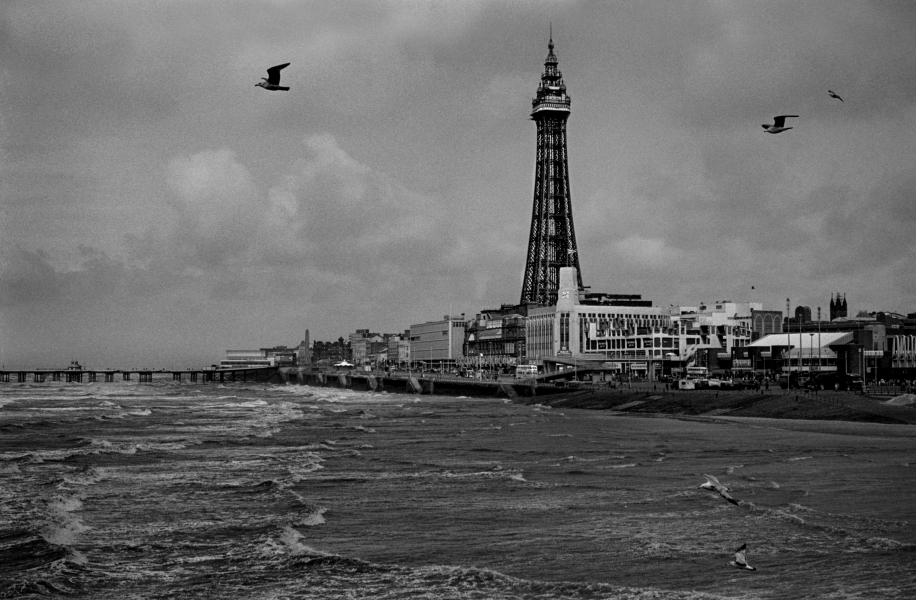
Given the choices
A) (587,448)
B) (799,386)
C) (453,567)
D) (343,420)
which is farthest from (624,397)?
(453,567)

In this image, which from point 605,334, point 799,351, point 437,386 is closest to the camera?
point 799,351

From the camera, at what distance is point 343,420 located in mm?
72938

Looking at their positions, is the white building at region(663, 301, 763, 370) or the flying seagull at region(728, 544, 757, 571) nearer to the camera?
the flying seagull at region(728, 544, 757, 571)

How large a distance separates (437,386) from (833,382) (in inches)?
2479

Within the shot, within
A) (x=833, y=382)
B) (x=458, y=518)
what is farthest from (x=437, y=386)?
(x=458, y=518)

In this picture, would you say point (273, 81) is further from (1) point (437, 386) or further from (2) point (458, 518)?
(1) point (437, 386)

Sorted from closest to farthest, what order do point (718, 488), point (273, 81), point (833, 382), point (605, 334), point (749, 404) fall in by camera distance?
point (273, 81), point (718, 488), point (749, 404), point (833, 382), point (605, 334)

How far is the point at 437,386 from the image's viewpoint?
14462 centimetres

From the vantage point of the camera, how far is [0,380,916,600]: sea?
21.6 metres

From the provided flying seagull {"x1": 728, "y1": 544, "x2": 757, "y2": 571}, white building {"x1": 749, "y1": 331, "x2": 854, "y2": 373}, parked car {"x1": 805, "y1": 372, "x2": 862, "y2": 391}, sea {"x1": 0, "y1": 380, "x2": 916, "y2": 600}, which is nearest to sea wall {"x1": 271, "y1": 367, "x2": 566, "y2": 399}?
white building {"x1": 749, "y1": 331, "x2": 854, "y2": 373}

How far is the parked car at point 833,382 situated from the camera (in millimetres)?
86125

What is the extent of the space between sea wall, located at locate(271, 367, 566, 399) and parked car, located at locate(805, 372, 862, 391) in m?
29.5

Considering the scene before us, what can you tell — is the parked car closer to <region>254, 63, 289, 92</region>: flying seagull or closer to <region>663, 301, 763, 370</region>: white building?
<region>663, 301, 763, 370</region>: white building

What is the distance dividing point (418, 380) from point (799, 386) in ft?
218
